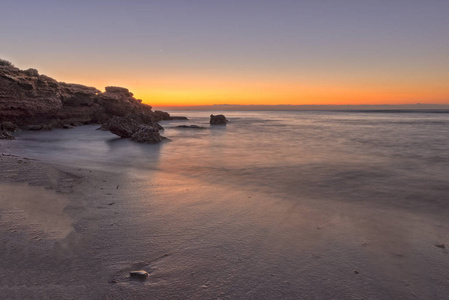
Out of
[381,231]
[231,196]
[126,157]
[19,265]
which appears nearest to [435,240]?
[381,231]

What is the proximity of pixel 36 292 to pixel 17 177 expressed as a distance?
449 centimetres

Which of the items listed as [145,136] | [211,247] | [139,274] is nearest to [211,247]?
[211,247]

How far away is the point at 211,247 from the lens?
2930 mm

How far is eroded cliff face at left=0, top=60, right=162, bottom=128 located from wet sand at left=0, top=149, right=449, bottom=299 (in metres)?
16.9

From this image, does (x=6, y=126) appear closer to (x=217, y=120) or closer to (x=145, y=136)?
(x=145, y=136)

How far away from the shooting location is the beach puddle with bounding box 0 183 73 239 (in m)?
3.15

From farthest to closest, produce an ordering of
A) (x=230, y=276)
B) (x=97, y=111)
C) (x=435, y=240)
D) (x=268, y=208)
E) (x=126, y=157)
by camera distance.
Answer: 1. (x=97, y=111)
2. (x=126, y=157)
3. (x=268, y=208)
4. (x=435, y=240)
5. (x=230, y=276)

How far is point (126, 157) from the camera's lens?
9.52 metres

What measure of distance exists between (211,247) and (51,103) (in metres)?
25.7

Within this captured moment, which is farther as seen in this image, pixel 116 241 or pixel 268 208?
pixel 268 208

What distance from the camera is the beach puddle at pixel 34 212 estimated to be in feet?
10.3

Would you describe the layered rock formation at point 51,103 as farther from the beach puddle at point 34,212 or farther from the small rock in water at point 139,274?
the small rock in water at point 139,274

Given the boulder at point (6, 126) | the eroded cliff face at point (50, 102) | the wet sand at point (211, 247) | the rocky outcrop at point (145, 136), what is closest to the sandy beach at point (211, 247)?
→ the wet sand at point (211, 247)

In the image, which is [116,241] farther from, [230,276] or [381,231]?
[381,231]
